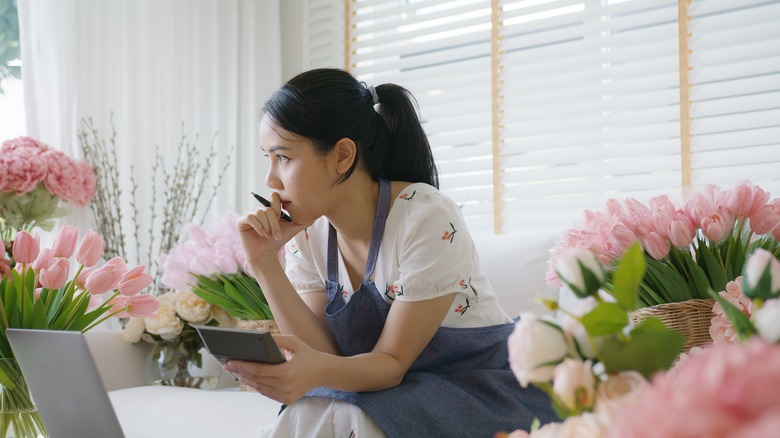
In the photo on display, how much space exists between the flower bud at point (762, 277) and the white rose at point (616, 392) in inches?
3.6

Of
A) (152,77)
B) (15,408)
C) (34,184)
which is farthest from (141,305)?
(152,77)

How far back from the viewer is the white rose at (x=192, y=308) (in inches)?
95.4

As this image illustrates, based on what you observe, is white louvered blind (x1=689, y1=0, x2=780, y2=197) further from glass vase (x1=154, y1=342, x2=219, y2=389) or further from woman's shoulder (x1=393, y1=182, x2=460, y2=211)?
glass vase (x1=154, y1=342, x2=219, y2=389)

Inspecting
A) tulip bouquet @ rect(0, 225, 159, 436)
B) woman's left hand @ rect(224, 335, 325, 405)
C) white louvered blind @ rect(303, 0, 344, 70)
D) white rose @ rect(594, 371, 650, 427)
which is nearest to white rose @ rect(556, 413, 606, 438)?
white rose @ rect(594, 371, 650, 427)

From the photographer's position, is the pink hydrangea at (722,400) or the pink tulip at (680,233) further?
the pink tulip at (680,233)

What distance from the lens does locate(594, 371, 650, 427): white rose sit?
0.46 metres

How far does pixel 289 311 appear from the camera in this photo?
5.70 feet

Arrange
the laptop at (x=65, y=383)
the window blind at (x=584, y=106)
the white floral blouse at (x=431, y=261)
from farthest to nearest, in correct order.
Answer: the window blind at (x=584, y=106)
the white floral blouse at (x=431, y=261)
the laptop at (x=65, y=383)

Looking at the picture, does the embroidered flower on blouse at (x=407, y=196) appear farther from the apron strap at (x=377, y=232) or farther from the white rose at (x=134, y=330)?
the white rose at (x=134, y=330)

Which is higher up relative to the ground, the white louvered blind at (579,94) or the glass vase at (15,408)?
the white louvered blind at (579,94)

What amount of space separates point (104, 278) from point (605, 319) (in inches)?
39.5

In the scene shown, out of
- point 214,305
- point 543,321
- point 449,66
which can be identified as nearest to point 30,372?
point 543,321

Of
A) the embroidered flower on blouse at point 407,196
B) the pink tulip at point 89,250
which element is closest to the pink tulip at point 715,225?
the embroidered flower on blouse at point 407,196

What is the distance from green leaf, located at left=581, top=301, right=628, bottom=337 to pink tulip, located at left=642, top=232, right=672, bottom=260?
93 centimetres
